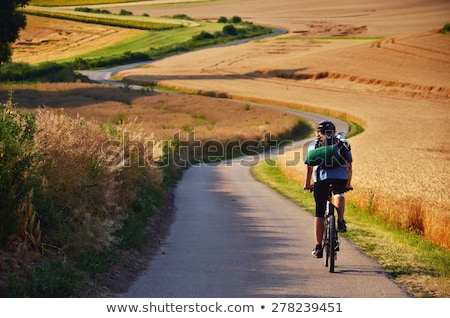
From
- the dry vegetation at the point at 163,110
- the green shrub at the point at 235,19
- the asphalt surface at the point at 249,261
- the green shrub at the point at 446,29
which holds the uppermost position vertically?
the asphalt surface at the point at 249,261

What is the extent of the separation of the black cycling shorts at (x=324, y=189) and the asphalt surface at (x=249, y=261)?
0.88m

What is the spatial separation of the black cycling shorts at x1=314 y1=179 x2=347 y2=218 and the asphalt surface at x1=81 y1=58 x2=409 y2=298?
88 centimetres

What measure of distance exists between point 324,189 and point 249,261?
167cm

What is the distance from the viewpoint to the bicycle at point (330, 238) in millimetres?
14461

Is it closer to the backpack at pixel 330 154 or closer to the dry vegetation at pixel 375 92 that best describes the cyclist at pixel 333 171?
the backpack at pixel 330 154

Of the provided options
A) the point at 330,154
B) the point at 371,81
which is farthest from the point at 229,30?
the point at 330,154

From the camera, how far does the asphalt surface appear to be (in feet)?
42.0

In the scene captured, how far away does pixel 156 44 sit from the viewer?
462 feet

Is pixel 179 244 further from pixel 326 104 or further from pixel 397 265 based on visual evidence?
pixel 326 104

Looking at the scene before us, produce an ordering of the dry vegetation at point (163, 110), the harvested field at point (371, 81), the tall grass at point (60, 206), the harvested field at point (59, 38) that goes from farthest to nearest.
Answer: the harvested field at point (59, 38)
the dry vegetation at point (163, 110)
the harvested field at point (371, 81)
the tall grass at point (60, 206)

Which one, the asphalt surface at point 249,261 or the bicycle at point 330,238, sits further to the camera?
the bicycle at point 330,238

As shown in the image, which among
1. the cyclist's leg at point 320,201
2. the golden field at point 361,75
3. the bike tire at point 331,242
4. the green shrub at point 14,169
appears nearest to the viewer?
the green shrub at point 14,169

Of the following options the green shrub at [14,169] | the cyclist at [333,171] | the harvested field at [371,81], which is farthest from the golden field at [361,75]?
the green shrub at [14,169]

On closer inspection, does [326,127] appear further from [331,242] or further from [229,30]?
[229,30]
